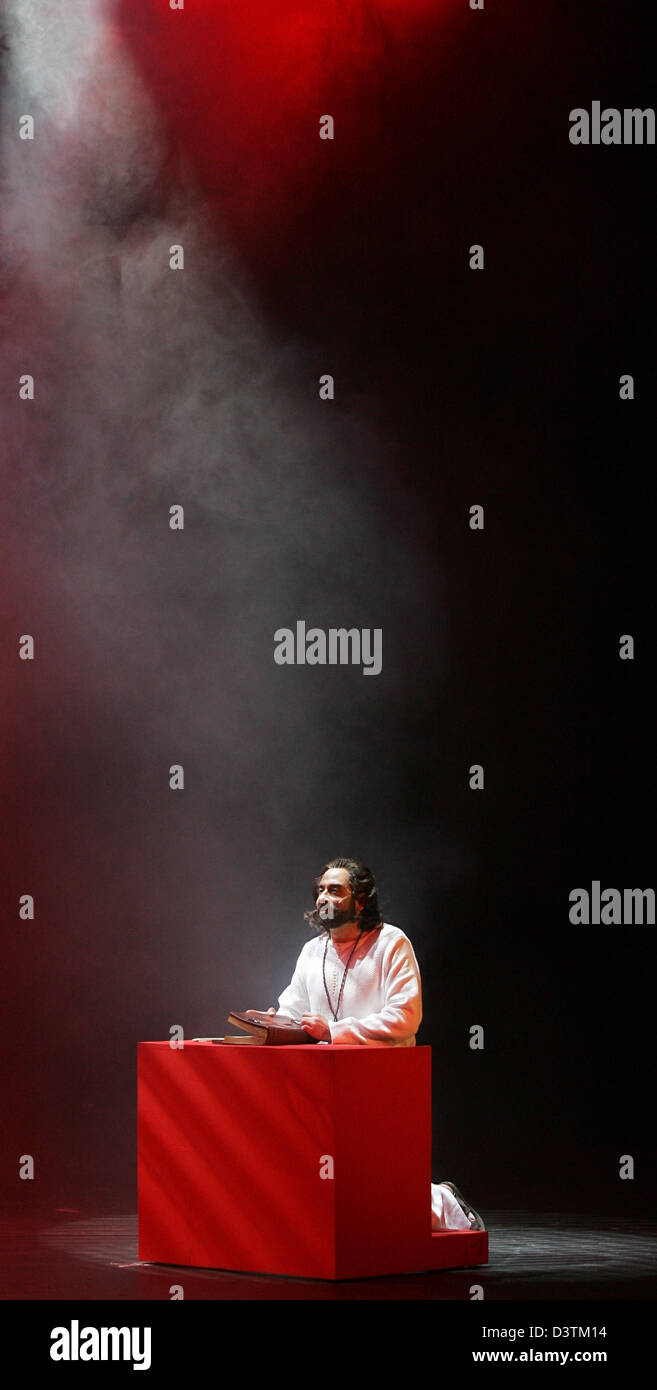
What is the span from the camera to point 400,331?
26.2 feet

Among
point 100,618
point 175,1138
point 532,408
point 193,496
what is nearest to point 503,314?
point 532,408

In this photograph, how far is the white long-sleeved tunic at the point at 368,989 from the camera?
18.4 feet

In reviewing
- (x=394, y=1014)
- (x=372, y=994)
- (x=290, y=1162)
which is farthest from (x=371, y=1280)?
(x=372, y=994)

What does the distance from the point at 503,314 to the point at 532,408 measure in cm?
40

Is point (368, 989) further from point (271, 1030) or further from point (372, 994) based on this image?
point (271, 1030)

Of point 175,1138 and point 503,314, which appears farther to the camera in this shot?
point 503,314

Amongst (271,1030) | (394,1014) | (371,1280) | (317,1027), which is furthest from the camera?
(394,1014)

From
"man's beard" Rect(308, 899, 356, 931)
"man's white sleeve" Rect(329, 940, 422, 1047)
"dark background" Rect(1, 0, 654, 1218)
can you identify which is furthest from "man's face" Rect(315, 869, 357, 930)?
"dark background" Rect(1, 0, 654, 1218)

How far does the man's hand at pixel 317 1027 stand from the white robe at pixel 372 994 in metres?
0.04

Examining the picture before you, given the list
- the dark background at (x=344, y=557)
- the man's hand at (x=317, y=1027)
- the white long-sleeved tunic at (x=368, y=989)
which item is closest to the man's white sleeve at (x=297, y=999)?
the white long-sleeved tunic at (x=368, y=989)

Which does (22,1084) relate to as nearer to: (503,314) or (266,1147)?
(266,1147)

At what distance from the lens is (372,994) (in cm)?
592

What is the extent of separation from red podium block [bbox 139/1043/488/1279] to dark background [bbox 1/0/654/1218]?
229 cm

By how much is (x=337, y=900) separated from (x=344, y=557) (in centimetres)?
238
